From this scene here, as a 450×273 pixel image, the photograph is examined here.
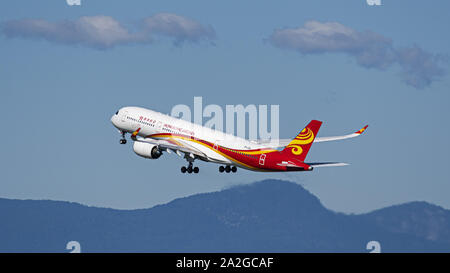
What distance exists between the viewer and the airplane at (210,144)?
4077 inches

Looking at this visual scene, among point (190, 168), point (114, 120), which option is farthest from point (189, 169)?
point (114, 120)

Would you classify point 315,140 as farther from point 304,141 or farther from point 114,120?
point 114,120

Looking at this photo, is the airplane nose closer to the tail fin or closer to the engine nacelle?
the engine nacelle

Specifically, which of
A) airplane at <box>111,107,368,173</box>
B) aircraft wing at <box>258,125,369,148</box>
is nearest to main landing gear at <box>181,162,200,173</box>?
airplane at <box>111,107,368,173</box>

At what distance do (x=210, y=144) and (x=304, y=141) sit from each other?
13770 millimetres

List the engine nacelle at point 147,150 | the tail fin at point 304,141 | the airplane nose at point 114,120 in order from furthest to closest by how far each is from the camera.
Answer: the airplane nose at point 114,120 < the engine nacelle at point 147,150 < the tail fin at point 304,141

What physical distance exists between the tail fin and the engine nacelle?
2029cm

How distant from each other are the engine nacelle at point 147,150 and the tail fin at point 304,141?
20.3m

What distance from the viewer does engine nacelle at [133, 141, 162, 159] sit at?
377 ft

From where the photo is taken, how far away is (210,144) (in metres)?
111

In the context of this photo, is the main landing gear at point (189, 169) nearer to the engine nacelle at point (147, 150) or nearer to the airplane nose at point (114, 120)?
the engine nacelle at point (147, 150)

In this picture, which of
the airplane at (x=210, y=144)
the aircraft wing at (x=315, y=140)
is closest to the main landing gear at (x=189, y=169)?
the airplane at (x=210, y=144)
